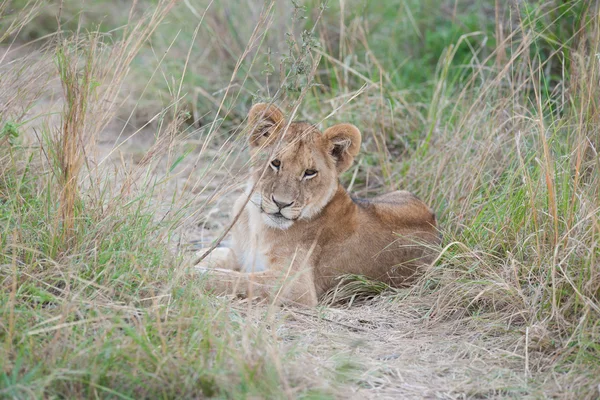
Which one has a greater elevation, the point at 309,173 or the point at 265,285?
the point at 309,173

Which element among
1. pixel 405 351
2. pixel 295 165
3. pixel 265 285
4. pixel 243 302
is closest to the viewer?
pixel 405 351

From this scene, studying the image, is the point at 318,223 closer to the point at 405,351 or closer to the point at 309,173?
the point at 309,173

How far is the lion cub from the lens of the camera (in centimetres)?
476

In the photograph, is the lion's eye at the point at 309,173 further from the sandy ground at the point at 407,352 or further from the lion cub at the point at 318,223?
the sandy ground at the point at 407,352

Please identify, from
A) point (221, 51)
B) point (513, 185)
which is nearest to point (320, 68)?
point (221, 51)

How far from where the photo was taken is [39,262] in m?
3.79

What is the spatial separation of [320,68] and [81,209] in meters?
4.49

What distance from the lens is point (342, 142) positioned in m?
5.01

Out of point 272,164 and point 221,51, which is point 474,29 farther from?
point 272,164

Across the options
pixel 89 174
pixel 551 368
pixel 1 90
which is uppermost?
pixel 1 90

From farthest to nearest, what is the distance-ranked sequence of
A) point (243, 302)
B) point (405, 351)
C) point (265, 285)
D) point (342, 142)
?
1. point (342, 142)
2. point (265, 285)
3. point (243, 302)
4. point (405, 351)

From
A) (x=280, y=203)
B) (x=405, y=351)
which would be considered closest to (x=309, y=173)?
(x=280, y=203)

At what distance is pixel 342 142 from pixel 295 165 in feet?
1.30

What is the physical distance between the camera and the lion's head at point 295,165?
4.71 meters
